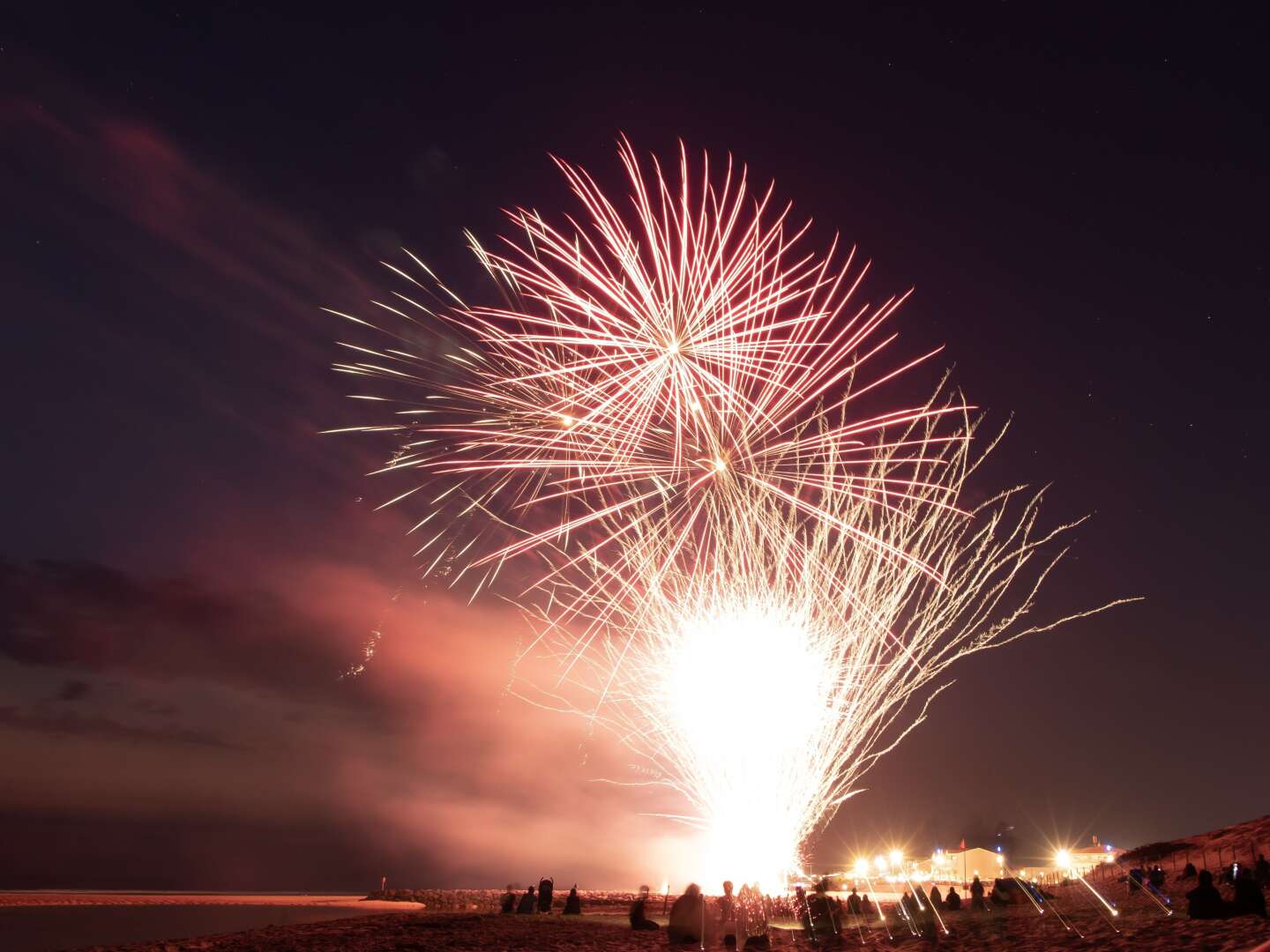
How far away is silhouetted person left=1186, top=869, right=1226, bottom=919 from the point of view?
17359 mm

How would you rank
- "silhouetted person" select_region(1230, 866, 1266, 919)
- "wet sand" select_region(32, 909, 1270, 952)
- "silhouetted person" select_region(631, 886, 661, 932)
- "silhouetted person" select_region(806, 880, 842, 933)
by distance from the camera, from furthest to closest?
"silhouetted person" select_region(631, 886, 661, 932) < "silhouetted person" select_region(806, 880, 842, 933) < "silhouetted person" select_region(1230, 866, 1266, 919) < "wet sand" select_region(32, 909, 1270, 952)

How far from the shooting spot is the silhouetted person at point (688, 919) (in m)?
21.3

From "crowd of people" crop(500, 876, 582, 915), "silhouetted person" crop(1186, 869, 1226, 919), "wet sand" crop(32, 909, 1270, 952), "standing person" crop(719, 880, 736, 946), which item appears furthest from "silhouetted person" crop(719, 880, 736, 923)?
"silhouetted person" crop(1186, 869, 1226, 919)

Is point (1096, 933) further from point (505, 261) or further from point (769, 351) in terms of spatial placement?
point (505, 261)

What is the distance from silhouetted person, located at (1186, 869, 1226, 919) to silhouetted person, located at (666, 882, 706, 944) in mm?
9987

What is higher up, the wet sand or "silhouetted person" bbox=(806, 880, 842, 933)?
"silhouetted person" bbox=(806, 880, 842, 933)

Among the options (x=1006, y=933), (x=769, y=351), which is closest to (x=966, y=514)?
(x=769, y=351)

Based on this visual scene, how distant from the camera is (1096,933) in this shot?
59.1 ft

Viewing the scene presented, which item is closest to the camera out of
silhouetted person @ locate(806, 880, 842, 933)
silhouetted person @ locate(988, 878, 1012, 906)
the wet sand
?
the wet sand

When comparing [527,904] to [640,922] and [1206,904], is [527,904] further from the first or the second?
[1206,904]

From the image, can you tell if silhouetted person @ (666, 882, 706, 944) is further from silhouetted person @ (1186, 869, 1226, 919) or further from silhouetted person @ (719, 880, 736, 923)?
silhouetted person @ (1186, 869, 1226, 919)

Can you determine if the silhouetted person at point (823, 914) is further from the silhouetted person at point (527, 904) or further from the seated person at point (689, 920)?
the silhouetted person at point (527, 904)

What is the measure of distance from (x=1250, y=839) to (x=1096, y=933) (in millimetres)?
19641

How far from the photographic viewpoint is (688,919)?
21.5 metres
